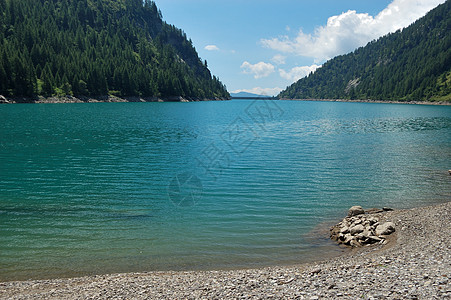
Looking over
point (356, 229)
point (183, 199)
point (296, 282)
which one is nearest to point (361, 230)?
point (356, 229)

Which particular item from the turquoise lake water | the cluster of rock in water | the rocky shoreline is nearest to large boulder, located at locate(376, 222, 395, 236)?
the cluster of rock in water

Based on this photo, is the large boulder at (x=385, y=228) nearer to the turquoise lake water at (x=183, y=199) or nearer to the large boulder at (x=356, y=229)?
the large boulder at (x=356, y=229)

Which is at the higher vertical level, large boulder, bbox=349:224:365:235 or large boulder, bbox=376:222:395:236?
large boulder, bbox=376:222:395:236

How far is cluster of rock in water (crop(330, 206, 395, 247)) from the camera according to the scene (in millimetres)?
14883

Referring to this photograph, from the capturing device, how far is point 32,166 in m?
30.3

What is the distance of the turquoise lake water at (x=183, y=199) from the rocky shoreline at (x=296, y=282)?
1.49m

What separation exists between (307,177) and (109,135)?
3774 cm

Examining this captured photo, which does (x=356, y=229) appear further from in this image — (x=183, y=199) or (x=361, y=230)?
(x=183, y=199)

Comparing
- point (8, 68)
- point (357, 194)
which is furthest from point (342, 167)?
point (8, 68)

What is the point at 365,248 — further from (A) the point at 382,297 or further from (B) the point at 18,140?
(B) the point at 18,140

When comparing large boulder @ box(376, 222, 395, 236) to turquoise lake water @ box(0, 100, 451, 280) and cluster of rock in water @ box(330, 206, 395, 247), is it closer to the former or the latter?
cluster of rock in water @ box(330, 206, 395, 247)

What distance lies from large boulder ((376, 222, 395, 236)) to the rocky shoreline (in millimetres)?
1767

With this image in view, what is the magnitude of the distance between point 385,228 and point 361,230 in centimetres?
115

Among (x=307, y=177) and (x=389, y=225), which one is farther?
(x=307, y=177)
